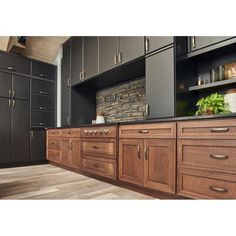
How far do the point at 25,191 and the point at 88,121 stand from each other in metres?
2.06

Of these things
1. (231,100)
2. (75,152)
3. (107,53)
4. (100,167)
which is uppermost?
(107,53)

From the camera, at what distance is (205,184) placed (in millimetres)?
1456

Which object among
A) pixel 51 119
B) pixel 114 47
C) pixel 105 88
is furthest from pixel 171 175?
pixel 51 119

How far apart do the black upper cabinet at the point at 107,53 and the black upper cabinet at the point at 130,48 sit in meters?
0.11

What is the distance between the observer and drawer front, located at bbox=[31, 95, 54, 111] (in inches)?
158

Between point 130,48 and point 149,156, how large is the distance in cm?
141

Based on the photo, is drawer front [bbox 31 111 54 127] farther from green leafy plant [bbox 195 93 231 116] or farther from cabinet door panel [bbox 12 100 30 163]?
green leafy plant [bbox 195 93 231 116]

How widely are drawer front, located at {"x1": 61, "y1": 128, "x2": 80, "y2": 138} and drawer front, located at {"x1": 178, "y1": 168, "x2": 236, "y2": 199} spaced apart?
1873mm

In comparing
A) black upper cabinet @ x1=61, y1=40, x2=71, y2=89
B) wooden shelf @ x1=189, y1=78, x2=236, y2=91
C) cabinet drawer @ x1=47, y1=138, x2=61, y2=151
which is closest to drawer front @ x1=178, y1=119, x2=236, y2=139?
wooden shelf @ x1=189, y1=78, x2=236, y2=91

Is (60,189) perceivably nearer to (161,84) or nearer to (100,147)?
(100,147)

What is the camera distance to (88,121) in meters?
3.91

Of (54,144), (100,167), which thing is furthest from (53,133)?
(100,167)

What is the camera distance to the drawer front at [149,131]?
5.62 ft
